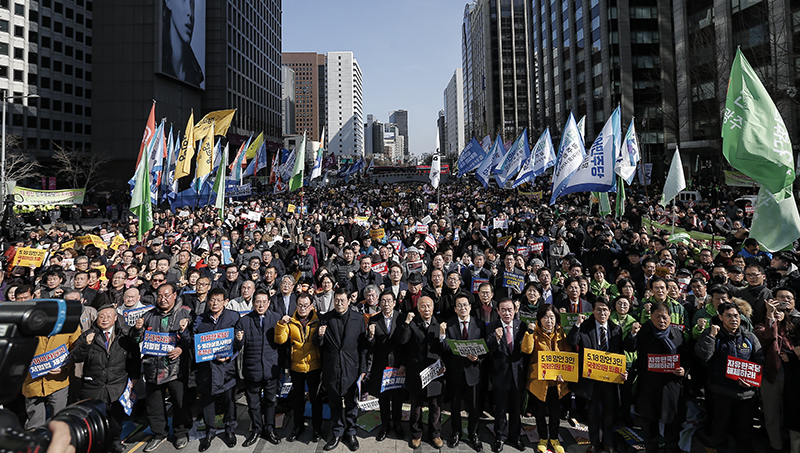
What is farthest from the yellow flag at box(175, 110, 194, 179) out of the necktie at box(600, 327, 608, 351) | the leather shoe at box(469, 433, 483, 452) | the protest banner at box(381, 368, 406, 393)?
the necktie at box(600, 327, 608, 351)

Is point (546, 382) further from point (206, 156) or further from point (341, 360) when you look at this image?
point (206, 156)

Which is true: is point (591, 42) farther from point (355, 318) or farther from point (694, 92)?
point (355, 318)

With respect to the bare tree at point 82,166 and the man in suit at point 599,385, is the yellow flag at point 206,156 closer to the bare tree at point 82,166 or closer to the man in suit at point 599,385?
the man in suit at point 599,385

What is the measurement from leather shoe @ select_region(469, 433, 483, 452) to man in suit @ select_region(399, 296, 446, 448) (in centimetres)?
39

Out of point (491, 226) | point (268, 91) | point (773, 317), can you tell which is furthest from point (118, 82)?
point (773, 317)

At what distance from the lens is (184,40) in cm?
5800

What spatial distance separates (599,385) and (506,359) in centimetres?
115

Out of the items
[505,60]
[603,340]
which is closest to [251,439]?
[603,340]

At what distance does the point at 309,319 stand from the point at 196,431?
216 centimetres

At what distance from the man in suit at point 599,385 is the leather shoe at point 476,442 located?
4.21ft

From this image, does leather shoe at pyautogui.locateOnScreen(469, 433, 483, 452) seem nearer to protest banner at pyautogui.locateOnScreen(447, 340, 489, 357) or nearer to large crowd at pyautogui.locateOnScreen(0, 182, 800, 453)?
large crowd at pyautogui.locateOnScreen(0, 182, 800, 453)

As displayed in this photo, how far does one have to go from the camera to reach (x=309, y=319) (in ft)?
19.7

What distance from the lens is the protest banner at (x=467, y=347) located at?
5.30 metres

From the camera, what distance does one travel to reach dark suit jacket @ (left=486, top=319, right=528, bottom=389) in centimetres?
562
